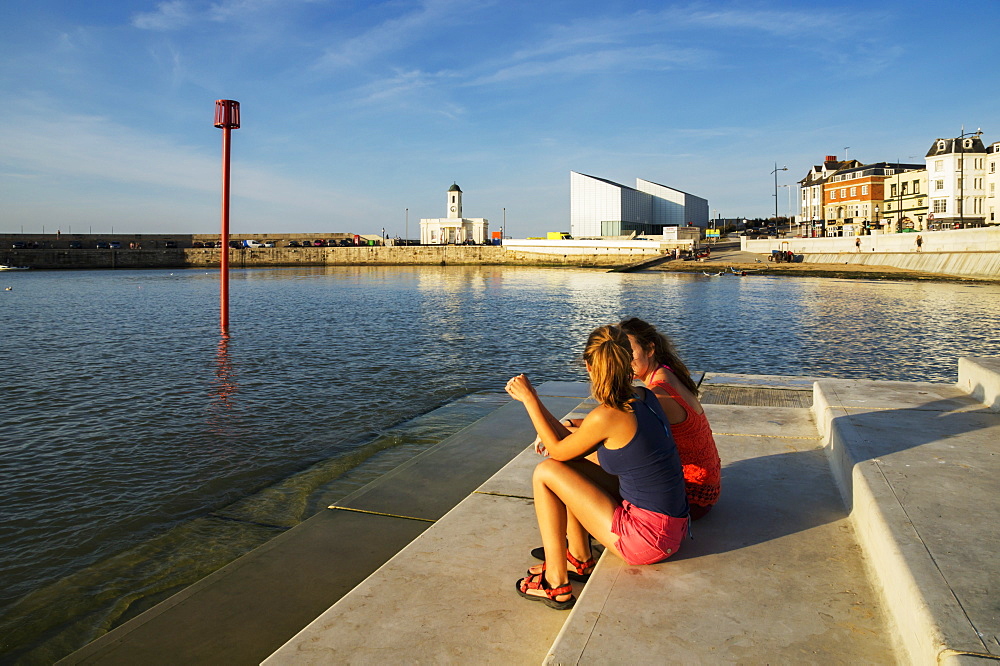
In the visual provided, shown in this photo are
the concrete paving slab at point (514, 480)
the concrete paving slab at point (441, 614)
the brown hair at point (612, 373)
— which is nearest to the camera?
the concrete paving slab at point (441, 614)

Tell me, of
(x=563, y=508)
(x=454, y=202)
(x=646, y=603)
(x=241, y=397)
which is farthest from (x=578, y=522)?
(x=454, y=202)

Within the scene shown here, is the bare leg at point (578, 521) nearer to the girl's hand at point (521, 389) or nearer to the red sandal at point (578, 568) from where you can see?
the red sandal at point (578, 568)

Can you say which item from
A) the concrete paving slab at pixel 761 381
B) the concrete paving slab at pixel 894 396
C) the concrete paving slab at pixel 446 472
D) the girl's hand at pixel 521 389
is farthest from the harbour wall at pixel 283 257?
the girl's hand at pixel 521 389

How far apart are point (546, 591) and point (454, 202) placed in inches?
4455

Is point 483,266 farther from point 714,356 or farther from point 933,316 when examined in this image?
point 714,356

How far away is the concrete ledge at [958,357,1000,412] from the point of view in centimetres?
567

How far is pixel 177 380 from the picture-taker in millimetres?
12891

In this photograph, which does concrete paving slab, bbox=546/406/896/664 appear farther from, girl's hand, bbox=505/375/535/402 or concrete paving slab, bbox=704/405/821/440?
concrete paving slab, bbox=704/405/821/440

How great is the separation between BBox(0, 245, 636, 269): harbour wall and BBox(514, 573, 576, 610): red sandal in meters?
79.9

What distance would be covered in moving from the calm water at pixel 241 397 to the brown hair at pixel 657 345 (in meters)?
3.44

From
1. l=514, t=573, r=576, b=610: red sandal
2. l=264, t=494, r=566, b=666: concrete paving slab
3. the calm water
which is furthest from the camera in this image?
the calm water

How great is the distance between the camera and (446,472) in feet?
19.9

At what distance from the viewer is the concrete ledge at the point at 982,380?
18.6 ft

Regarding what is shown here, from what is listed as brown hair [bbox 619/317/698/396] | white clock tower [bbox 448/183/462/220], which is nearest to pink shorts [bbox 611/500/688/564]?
brown hair [bbox 619/317/698/396]
